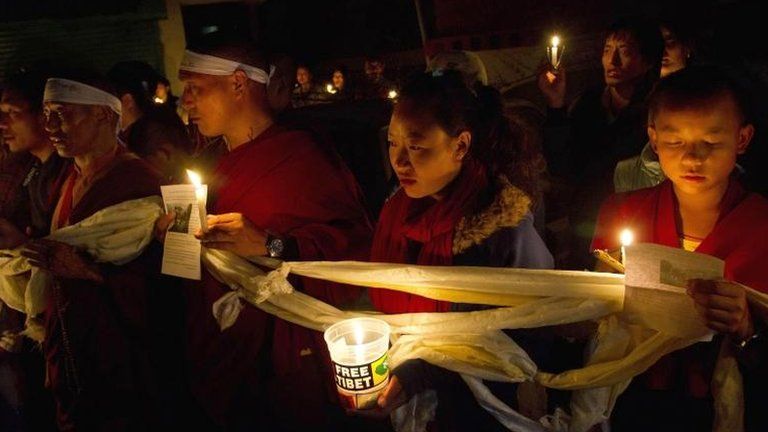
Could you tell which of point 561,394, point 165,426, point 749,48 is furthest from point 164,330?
point 749,48

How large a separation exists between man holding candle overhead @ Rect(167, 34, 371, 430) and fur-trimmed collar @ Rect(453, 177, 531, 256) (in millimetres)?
753

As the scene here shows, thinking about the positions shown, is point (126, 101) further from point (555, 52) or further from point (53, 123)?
point (555, 52)

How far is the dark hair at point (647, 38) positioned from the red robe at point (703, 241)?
1793 millimetres

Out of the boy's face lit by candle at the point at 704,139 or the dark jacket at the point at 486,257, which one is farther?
the dark jacket at the point at 486,257

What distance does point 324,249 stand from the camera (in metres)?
2.49

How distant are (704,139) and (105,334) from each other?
2.88 meters

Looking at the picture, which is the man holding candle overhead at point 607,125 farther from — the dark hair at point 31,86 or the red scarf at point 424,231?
the dark hair at point 31,86

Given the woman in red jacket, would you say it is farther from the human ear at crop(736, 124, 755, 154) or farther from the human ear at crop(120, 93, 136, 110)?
the human ear at crop(120, 93, 136, 110)

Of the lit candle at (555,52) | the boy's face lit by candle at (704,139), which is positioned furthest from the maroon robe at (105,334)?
the lit candle at (555,52)

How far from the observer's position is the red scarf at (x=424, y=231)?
203 cm

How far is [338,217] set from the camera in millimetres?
2615

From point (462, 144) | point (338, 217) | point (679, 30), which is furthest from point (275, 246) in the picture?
point (679, 30)

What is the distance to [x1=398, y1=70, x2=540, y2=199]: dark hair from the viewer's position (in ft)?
6.70

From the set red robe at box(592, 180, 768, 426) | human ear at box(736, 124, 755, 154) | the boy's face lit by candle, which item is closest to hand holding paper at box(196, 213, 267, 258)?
red robe at box(592, 180, 768, 426)
